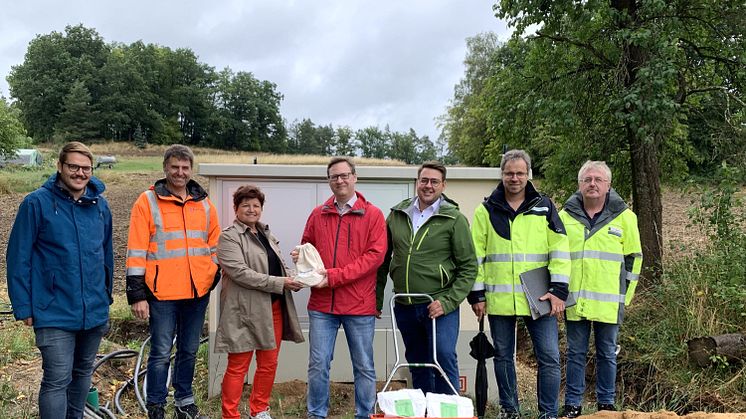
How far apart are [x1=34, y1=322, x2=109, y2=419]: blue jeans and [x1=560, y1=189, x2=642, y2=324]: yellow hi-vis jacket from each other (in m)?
3.23

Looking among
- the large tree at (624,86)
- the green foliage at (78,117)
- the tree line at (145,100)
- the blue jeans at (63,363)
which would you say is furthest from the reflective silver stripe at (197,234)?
the green foliage at (78,117)

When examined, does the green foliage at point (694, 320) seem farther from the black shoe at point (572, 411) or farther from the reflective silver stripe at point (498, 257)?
the reflective silver stripe at point (498, 257)

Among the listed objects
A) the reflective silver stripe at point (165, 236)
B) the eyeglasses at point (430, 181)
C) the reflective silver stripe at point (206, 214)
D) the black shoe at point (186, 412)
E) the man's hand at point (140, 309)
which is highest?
the eyeglasses at point (430, 181)

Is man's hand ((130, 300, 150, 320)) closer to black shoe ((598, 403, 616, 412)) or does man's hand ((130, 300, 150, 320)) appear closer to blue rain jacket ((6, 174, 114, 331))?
blue rain jacket ((6, 174, 114, 331))

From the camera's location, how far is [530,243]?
3969mm

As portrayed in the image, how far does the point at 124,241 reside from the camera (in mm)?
13609

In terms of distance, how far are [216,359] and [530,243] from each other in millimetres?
3080

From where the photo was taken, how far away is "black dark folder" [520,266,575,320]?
155 inches

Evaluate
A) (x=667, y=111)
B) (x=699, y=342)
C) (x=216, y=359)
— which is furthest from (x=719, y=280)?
(x=216, y=359)

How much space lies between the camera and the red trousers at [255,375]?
4.12m

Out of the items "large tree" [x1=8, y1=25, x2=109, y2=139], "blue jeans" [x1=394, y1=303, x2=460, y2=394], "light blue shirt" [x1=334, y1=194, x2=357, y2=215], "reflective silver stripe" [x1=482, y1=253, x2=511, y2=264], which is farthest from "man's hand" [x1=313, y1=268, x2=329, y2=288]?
"large tree" [x1=8, y1=25, x2=109, y2=139]

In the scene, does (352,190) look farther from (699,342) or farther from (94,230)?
(699,342)

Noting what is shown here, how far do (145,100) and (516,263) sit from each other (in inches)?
2753

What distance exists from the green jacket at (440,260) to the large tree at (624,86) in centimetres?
385
